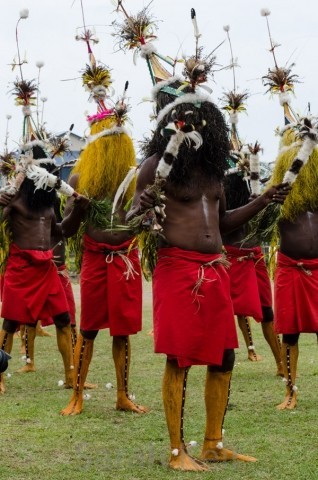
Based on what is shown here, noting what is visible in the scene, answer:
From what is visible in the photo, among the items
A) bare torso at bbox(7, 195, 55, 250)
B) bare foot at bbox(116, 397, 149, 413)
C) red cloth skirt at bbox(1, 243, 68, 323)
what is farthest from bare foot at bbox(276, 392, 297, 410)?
bare torso at bbox(7, 195, 55, 250)

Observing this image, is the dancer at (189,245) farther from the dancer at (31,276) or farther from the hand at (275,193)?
the dancer at (31,276)

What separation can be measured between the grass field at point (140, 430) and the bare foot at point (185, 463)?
0.20 feet

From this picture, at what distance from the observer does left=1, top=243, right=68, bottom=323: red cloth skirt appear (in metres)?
7.95

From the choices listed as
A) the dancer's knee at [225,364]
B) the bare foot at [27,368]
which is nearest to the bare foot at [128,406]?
the dancer's knee at [225,364]

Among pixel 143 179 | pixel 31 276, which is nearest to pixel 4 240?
pixel 31 276

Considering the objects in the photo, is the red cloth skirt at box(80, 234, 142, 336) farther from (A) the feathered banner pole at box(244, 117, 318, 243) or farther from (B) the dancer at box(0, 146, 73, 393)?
(B) the dancer at box(0, 146, 73, 393)

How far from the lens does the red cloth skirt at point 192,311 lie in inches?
202

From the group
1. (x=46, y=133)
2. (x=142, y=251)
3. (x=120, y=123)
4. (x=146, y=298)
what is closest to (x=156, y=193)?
(x=142, y=251)

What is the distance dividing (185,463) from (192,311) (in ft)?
2.76

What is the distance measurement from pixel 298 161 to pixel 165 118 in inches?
32.8

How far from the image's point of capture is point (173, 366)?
5.25m

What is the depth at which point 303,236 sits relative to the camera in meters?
6.79

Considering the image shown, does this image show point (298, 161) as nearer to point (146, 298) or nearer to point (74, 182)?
point (74, 182)

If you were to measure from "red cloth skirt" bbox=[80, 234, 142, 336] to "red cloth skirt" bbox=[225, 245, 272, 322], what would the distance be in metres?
1.89
